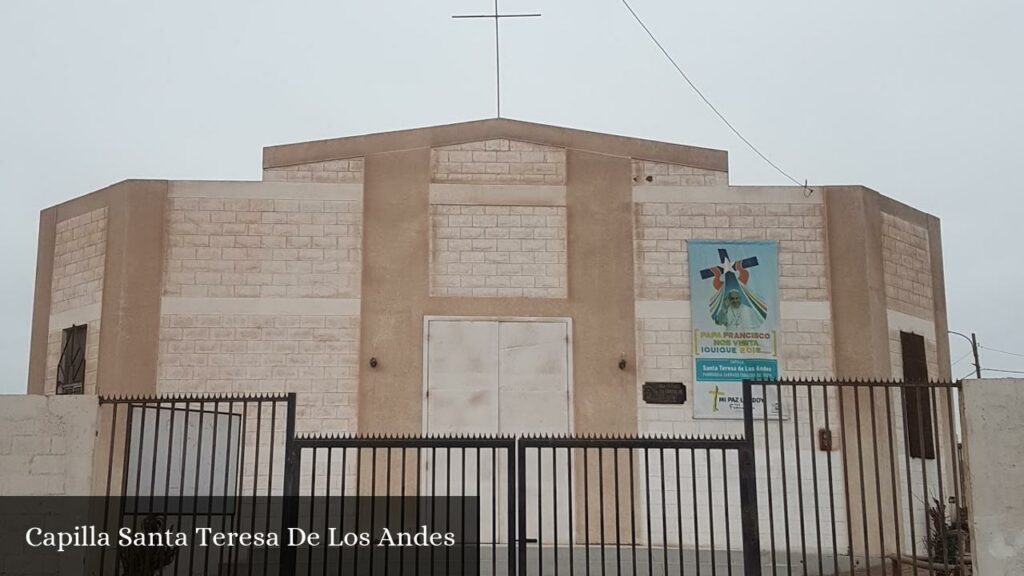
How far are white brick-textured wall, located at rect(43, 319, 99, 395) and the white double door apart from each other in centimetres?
517

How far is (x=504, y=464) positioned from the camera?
16.3 meters

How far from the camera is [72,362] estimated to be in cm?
1680

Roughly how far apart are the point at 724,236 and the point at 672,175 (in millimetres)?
1295

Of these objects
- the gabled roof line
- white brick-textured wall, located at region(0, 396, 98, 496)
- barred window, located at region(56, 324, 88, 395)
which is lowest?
white brick-textured wall, located at region(0, 396, 98, 496)

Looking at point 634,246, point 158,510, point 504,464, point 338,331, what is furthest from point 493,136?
point 158,510

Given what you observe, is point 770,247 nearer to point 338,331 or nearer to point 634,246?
point 634,246

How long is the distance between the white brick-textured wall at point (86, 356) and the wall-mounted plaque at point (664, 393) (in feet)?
27.8

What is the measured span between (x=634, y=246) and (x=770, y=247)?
216cm

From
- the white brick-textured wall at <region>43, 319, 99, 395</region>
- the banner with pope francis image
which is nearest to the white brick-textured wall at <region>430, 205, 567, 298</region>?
the banner with pope francis image

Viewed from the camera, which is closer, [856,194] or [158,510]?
[158,510]

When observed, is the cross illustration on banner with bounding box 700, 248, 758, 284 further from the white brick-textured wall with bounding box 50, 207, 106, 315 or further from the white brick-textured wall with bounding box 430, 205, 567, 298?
the white brick-textured wall with bounding box 50, 207, 106, 315

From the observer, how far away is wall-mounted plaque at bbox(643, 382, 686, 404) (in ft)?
52.8

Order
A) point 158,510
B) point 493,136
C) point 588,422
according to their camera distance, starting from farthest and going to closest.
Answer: point 493,136
point 588,422
point 158,510

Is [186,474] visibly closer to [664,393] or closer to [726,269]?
[664,393]
